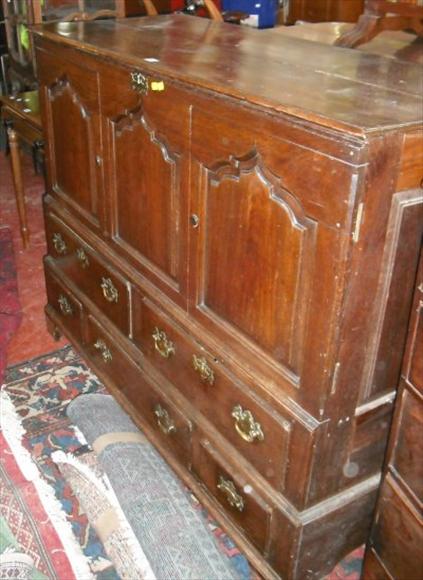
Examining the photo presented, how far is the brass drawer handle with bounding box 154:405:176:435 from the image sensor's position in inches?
71.9

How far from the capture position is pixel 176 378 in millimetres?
1765

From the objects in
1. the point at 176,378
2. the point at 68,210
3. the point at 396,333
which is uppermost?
the point at 396,333

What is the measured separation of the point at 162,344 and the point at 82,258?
55cm

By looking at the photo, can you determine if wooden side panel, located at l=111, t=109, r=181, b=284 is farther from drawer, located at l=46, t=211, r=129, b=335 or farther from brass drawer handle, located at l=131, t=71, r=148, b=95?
drawer, located at l=46, t=211, r=129, b=335

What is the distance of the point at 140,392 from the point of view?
198 cm

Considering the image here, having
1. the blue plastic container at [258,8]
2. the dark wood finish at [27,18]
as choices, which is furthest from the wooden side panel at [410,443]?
the blue plastic container at [258,8]

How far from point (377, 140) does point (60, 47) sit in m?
1.24

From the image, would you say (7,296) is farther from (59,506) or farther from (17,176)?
(59,506)

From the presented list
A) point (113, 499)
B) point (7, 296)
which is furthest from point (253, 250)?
point (7, 296)

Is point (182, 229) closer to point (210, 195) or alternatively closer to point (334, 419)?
point (210, 195)

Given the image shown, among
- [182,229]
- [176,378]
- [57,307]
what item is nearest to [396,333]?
[182,229]

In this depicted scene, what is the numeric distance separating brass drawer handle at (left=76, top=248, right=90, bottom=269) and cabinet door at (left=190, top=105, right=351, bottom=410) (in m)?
0.70

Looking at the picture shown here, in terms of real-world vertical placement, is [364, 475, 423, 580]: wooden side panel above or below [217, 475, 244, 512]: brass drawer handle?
above

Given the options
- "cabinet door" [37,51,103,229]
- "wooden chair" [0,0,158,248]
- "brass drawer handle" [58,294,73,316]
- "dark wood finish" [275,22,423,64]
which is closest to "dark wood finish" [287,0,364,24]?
"wooden chair" [0,0,158,248]
